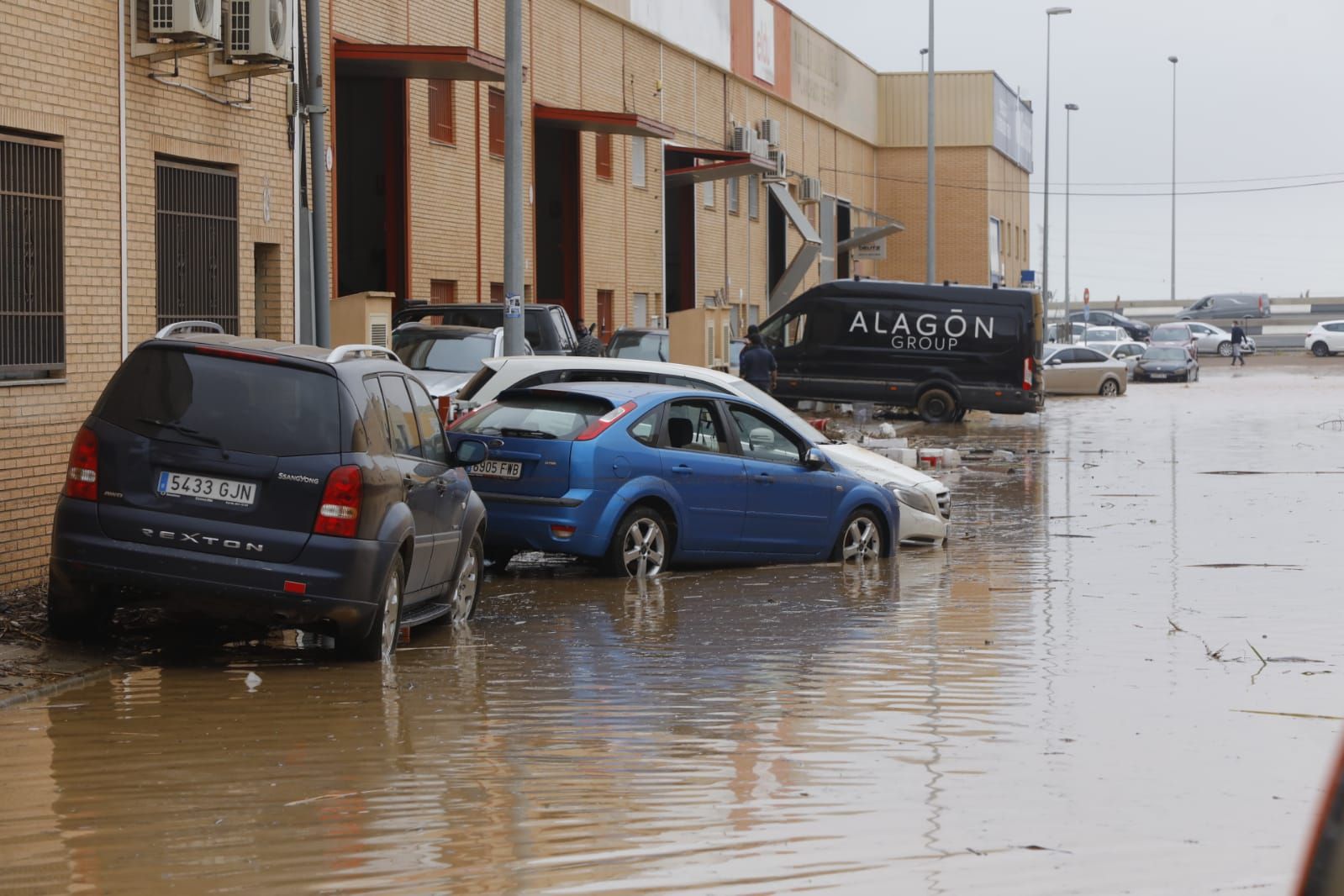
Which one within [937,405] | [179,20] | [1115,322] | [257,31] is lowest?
[937,405]

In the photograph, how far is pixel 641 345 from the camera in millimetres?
30281

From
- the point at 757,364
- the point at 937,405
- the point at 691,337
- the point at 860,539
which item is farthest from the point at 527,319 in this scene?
the point at 937,405

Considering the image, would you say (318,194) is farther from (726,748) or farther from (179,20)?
(726,748)

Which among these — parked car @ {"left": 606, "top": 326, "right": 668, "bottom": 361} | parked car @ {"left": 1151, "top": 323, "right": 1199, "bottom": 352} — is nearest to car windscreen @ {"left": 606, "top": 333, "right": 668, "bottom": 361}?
parked car @ {"left": 606, "top": 326, "right": 668, "bottom": 361}

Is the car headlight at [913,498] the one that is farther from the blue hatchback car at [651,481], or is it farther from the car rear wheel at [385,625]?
the car rear wheel at [385,625]

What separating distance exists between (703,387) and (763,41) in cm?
3501

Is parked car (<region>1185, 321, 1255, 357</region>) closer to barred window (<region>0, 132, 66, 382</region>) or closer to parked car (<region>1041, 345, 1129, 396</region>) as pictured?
parked car (<region>1041, 345, 1129, 396</region>)

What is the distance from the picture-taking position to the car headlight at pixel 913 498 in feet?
54.3

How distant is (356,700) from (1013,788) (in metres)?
3.12

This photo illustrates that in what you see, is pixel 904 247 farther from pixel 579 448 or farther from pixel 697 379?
pixel 579 448

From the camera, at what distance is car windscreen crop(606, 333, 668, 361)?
1179 inches

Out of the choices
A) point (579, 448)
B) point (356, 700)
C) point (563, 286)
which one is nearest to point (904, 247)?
point (563, 286)

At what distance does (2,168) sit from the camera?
1238cm

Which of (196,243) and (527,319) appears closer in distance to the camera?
(196,243)
